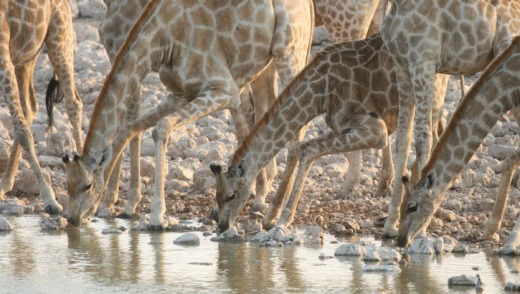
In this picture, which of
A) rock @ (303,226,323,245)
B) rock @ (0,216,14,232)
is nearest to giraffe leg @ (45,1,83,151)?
rock @ (0,216,14,232)

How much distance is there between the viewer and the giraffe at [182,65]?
1141cm

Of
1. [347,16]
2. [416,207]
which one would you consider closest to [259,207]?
[416,207]

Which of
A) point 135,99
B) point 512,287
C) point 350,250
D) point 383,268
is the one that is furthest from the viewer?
point 135,99

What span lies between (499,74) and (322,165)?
202 inches

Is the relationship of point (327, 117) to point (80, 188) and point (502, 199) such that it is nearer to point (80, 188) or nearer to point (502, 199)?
point (502, 199)

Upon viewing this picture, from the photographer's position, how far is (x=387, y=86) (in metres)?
11.5

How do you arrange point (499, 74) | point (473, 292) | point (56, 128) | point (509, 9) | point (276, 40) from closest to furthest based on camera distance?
point (473, 292), point (499, 74), point (509, 9), point (276, 40), point (56, 128)

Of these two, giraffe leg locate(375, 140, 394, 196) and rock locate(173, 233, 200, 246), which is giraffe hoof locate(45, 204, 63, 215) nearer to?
rock locate(173, 233, 200, 246)

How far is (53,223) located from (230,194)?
1.61 metres

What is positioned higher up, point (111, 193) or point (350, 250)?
point (111, 193)

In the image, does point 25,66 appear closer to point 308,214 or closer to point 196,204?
point 196,204

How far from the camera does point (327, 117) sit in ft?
38.3

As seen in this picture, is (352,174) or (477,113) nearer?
(477,113)

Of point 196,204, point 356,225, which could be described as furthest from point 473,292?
point 196,204
